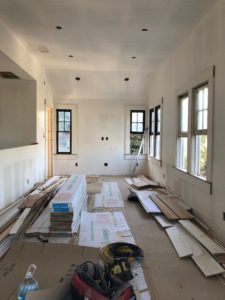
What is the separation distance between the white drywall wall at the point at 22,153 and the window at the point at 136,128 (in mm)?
2895

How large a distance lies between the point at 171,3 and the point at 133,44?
177cm

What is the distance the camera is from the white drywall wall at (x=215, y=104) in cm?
336

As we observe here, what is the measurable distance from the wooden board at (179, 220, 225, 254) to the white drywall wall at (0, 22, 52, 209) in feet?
10.5

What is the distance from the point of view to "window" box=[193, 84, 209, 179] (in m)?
A: 4.07

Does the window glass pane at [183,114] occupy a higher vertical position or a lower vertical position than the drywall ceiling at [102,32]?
lower

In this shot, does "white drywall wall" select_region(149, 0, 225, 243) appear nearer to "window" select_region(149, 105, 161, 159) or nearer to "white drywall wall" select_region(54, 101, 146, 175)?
"window" select_region(149, 105, 161, 159)

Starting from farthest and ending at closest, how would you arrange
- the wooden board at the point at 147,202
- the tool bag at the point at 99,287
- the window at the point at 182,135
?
1. the window at the point at 182,135
2. the wooden board at the point at 147,202
3. the tool bag at the point at 99,287

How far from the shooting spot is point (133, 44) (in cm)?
523

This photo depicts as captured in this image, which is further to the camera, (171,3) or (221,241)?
(171,3)

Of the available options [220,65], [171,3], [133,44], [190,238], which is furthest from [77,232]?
[133,44]

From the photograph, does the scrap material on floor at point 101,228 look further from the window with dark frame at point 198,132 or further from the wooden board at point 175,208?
the window with dark frame at point 198,132

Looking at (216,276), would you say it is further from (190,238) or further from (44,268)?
(44,268)

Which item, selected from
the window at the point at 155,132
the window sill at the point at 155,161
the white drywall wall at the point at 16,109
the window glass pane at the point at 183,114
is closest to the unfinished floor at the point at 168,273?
the window glass pane at the point at 183,114

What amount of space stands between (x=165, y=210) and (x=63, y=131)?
17.7ft
